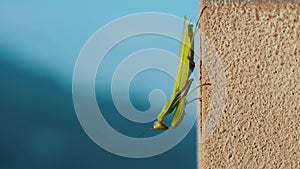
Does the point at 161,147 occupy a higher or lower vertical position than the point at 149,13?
lower

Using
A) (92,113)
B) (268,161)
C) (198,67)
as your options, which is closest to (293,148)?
(268,161)

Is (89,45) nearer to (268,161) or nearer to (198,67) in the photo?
(198,67)

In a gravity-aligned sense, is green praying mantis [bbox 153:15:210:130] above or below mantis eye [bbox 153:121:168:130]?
above

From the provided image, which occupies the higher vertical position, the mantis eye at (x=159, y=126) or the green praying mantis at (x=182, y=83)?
the green praying mantis at (x=182, y=83)
